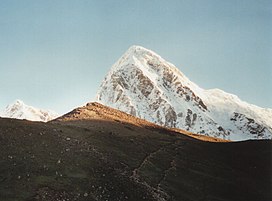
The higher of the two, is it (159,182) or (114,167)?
(114,167)

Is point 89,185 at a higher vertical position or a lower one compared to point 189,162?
lower

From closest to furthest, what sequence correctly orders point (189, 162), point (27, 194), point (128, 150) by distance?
point (27, 194), point (128, 150), point (189, 162)

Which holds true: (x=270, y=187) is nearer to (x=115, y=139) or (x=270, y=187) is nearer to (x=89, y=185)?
(x=115, y=139)

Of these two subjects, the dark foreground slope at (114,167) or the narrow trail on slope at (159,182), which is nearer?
the dark foreground slope at (114,167)

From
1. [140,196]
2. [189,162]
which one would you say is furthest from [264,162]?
[140,196]

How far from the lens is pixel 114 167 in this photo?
1599 inches

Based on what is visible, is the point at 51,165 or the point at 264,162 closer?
the point at 51,165

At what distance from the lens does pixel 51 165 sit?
3547cm

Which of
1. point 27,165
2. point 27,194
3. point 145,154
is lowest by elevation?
point 27,194

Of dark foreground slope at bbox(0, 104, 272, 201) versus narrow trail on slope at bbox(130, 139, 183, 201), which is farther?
Result: narrow trail on slope at bbox(130, 139, 183, 201)

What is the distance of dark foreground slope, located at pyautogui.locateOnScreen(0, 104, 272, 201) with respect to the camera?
3189 cm

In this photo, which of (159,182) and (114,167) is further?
(159,182)

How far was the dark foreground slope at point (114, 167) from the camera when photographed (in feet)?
105

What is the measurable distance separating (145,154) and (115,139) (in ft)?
19.2
